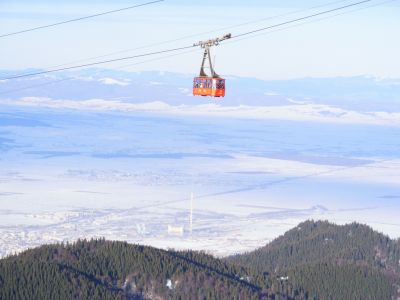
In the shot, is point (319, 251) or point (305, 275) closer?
point (305, 275)

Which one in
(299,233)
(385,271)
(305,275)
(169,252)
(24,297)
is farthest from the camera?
(299,233)

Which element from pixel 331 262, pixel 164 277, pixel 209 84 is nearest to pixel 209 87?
pixel 209 84

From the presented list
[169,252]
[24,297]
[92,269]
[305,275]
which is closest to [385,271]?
[305,275]

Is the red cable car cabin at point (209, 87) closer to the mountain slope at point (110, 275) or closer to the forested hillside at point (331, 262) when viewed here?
the mountain slope at point (110, 275)

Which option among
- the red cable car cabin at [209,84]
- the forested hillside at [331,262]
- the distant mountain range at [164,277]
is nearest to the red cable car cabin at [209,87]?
the red cable car cabin at [209,84]

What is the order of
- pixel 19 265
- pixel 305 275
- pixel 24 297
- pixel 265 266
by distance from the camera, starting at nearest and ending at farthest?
pixel 24 297
pixel 19 265
pixel 305 275
pixel 265 266

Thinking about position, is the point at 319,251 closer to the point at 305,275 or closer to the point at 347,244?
the point at 347,244
